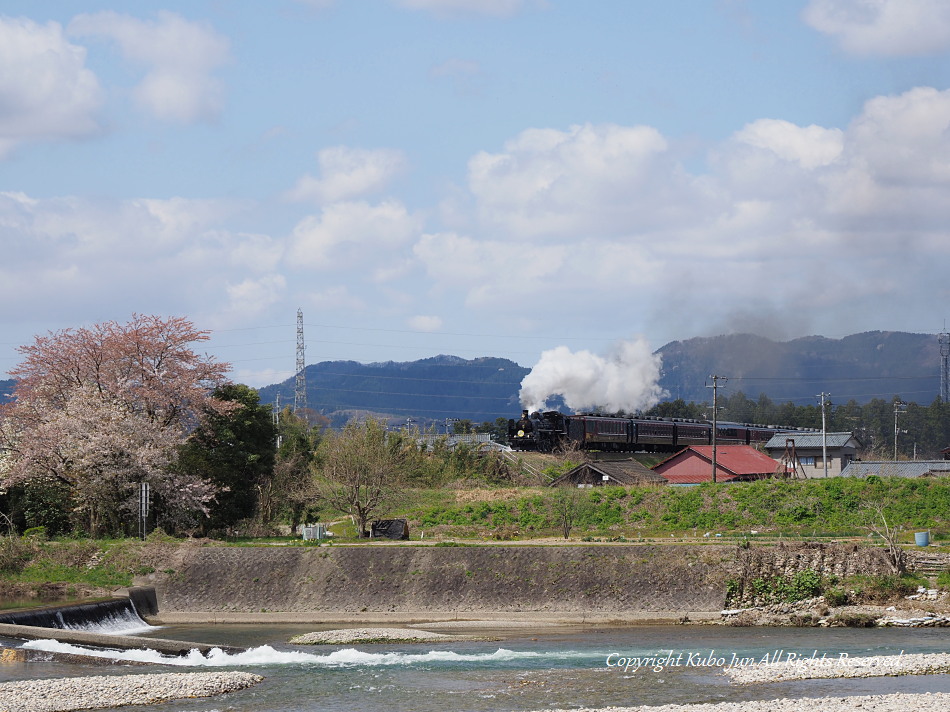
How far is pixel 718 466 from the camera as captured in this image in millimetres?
73312

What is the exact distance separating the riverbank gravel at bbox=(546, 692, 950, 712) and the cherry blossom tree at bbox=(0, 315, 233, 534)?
31339 millimetres

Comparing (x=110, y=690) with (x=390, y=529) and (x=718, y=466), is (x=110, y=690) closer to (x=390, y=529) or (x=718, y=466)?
(x=390, y=529)

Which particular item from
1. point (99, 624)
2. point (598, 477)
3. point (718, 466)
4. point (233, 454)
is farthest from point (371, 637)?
point (718, 466)

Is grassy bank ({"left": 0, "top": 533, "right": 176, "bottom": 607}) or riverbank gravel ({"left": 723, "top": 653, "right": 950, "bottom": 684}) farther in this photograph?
grassy bank ({"left": 0, "top": 533, "right": 176, "bottom": 607})

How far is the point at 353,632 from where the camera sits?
34.0 m

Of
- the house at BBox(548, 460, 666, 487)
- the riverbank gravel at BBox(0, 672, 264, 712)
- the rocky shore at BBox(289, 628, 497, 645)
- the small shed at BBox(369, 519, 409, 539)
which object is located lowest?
the rocky shore at BBox(289, 628, 497, 645)

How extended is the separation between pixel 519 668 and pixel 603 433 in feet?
185

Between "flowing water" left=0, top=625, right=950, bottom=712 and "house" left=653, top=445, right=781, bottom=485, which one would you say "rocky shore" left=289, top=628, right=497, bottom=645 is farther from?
"house" left=653, top=445, right=781, bottom=485

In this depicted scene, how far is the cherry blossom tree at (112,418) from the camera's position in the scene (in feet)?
159

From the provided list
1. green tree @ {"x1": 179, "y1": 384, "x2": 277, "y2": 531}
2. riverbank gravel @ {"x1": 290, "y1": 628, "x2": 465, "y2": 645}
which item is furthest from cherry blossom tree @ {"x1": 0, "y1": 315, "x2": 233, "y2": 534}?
riverbank gravel @ {"x1": 290, "y1": 628, "x2": 465, "y2": 645}

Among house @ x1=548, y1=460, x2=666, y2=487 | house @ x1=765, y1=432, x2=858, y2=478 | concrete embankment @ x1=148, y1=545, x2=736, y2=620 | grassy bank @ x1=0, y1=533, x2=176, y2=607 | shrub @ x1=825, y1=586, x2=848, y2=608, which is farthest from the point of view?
house @ x1=765, y1=432, x2=858, y2=478

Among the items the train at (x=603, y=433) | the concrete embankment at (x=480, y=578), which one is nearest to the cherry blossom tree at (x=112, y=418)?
the concrete embankment at (x=480, y=578)

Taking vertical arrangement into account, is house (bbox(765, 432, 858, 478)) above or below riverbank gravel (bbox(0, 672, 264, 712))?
above

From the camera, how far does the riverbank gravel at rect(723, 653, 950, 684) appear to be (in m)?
26.2
